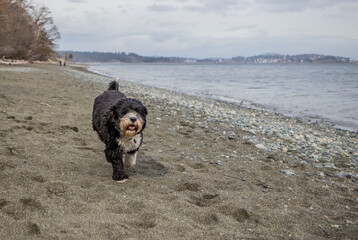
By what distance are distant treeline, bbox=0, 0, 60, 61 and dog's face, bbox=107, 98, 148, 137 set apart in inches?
1475

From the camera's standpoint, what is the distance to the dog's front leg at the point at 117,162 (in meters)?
5.00

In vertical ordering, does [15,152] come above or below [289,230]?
above

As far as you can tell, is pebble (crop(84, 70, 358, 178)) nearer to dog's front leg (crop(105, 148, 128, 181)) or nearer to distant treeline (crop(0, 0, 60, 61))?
dog's front leg (crop(105, 148, 128, 181))

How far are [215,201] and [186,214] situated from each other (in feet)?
2.32

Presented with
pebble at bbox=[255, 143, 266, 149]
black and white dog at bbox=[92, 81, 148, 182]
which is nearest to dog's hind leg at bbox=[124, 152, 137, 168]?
black and white dog at bbox=[92, 81, 148, 182]

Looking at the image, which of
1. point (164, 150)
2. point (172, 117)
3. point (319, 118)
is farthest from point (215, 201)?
point (319, 118)

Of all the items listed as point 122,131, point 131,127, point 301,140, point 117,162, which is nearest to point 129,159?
point 117,162

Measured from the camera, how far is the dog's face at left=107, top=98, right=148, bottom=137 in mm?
4949

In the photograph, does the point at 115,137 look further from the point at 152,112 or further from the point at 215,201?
the point at 152,112

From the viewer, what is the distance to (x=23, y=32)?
42.8m

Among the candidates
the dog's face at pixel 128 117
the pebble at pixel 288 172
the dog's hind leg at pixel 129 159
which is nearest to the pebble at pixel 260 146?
the pebble at pixel 288 172

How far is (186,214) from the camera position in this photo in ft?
13.2

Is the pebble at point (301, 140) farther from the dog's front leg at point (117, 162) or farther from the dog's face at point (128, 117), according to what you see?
the dog's front leg at point (117, 162)

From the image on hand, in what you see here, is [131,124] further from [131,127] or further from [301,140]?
[301,140]
